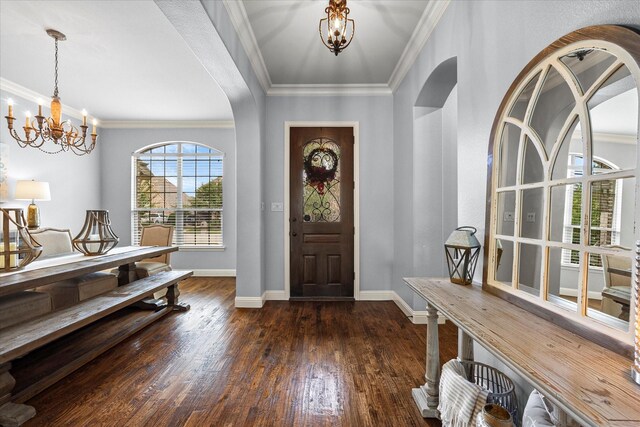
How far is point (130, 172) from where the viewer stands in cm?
560

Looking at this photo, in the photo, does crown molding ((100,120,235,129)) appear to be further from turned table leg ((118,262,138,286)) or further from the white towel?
the white towel

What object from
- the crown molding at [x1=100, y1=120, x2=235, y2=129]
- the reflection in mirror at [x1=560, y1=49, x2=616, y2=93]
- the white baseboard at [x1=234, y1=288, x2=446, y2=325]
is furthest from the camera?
the crown molding at [x1=100, y1=120, x2=235, y2=129]

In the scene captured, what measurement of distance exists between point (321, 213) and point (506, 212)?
266 cm

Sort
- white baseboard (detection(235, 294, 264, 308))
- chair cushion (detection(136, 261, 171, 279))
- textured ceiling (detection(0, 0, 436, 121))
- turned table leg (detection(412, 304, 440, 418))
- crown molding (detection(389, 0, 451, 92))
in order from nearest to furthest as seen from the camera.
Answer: turned table leg (detection(412, 304, 440, 418)) → crown molding (detection(389, 0, 451, 92)) → textured ceiling (detection(0, 0, 436, 121)) → chair cushion (detection(136, 261, 171, 279)) → white baseboard (detection(235, 294, 264, 308))

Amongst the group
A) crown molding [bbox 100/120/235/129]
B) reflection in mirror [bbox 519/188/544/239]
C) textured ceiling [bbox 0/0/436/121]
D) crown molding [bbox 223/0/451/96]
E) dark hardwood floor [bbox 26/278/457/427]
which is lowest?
dark hardwood floor [bbox 26/278/457/427]

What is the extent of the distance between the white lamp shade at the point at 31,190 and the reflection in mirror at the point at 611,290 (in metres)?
5.38

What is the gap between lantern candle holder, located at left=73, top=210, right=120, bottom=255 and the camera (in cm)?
276

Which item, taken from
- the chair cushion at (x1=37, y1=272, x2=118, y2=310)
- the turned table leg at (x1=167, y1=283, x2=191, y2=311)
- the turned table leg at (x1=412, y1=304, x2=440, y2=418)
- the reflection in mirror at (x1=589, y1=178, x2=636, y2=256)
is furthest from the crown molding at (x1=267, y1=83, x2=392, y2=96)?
the reflection in mirror at (x1=589, y1=178, x2=636, y2=256)

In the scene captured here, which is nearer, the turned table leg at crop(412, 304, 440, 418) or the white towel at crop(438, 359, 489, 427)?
the white towel at crop(438, 359, 489, 427)

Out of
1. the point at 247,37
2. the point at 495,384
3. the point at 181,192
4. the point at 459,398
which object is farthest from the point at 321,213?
the point at 181,192

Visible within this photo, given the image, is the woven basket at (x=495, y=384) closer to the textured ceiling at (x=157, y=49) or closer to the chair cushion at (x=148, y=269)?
the textured ceiling at (x=157, y=49)

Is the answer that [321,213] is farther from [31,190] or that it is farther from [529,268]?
[31,190]

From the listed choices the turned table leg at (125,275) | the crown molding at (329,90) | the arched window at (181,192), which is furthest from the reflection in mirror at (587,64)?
the arched window at (181,192)

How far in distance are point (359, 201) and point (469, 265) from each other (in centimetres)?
230
